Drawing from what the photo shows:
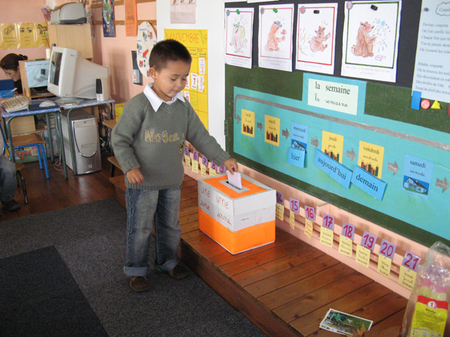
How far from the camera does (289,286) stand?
191 cm

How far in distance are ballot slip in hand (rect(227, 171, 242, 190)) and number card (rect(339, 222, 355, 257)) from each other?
58 cm

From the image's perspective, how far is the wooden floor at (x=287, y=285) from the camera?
1.72 meters

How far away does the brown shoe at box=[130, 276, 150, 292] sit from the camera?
225cm

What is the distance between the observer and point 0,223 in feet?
10.4

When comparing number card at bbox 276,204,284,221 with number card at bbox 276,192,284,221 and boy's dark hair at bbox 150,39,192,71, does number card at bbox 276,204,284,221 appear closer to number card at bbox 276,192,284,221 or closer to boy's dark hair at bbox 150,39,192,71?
Result: number card at bbox 276,192,284,221

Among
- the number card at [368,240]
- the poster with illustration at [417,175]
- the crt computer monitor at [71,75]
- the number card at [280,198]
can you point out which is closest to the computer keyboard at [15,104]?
the crt computer monitor at [71,75]

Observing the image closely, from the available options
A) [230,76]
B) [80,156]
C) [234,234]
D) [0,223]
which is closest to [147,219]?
[234,234]

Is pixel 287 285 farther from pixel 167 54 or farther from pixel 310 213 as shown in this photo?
pixel 167 54

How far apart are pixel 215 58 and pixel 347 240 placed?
1412 mm

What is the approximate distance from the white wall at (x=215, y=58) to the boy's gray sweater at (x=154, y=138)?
583 mm

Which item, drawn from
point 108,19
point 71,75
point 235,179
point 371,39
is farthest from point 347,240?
point 108,19

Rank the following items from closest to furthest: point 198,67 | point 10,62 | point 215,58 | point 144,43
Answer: point 215,58
point 198,67
point 144,43
point 10,62

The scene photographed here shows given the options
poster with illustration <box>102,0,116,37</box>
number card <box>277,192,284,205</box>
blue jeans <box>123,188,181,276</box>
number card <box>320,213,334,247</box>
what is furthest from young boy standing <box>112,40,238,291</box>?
poster with illustration <box>102,0,116,37</box>

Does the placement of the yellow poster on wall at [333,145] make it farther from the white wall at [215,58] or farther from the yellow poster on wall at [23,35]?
the yellow poster on wall at [23,35]
